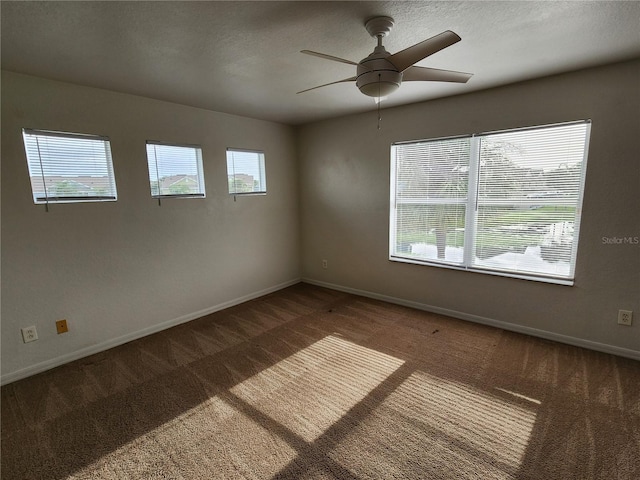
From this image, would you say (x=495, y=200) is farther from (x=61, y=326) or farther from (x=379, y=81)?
(x=61, y=326)

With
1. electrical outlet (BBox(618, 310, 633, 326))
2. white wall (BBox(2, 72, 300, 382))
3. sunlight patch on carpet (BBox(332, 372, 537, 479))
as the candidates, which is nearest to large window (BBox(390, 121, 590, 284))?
electrical outlet (BBox(618, 310, 633, 326))

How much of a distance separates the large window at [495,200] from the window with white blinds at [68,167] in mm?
2948

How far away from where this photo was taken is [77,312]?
104 inches

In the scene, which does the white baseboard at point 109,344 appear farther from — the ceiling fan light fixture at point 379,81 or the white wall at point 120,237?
the ceiling fan light fixture at point 379,81

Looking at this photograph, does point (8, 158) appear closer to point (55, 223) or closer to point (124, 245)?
point (55, 223)

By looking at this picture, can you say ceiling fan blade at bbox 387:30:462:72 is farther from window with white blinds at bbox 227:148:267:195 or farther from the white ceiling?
window with white blinds at bbox 227:148:267:195

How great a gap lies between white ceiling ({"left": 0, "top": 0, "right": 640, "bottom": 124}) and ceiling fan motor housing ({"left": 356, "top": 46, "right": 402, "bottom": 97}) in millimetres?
210

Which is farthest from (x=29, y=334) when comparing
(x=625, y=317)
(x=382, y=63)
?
(x=625, y=317)

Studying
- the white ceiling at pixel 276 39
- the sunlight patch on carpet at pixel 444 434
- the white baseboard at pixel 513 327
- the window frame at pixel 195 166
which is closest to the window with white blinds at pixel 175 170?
the window frame at pixel 195 166

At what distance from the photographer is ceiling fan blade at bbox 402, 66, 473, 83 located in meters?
1.80

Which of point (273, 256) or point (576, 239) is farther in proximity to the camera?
point (273, 256)

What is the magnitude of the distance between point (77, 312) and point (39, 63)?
6.38ft

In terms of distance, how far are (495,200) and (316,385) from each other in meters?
2.40

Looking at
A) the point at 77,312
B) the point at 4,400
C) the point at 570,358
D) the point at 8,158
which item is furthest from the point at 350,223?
the point at 4,400
